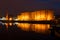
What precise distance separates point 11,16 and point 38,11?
142cm

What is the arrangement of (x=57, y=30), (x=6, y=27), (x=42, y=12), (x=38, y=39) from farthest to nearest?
(x=42, y=12) < (x=6, y=27) < (x=57, y=30) < (x=38, y=39)

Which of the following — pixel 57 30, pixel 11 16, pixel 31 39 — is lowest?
pixel 31 39

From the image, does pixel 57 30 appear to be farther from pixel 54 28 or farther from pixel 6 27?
pixel 6 27

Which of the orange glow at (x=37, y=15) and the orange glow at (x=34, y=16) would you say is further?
the orange glow at (x=37, y=15)

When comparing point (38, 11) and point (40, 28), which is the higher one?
point (38, 11)

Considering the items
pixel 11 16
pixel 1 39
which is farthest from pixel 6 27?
pixel 1 39

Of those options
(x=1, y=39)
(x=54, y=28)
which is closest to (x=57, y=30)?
(x=54, y=28)

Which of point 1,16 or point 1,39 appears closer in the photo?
point 1,39

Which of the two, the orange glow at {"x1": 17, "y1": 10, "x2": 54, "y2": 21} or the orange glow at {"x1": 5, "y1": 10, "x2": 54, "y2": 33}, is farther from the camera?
the orange glow at {"x1": 17, "y1": 10, "x2": 54, "y2": 21}

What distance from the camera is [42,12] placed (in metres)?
5.48

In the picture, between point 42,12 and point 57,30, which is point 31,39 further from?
point 42,12

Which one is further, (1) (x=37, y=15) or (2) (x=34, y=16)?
(2) (x=34, y=16)

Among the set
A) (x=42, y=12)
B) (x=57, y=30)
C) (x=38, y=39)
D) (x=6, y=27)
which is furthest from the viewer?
(x=42, y=12)

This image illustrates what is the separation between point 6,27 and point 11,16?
424mm
